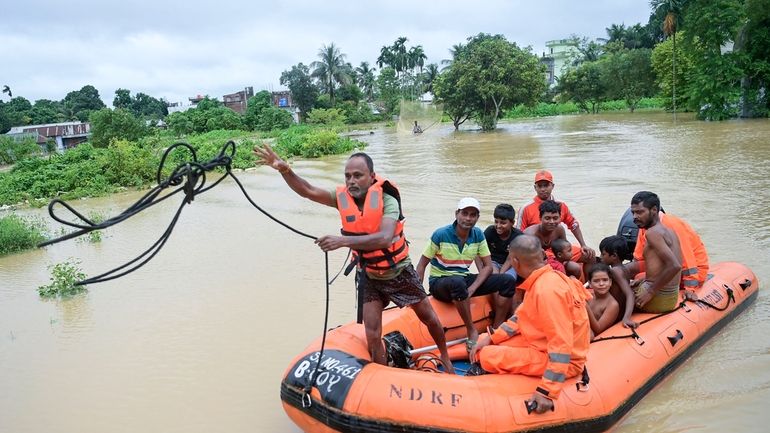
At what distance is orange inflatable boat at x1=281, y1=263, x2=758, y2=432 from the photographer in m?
2.96

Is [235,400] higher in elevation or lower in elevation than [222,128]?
lower

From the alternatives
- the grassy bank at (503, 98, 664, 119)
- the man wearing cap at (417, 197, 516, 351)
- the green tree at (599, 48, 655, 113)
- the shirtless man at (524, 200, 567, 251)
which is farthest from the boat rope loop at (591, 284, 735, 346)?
the grassy bank at (503, 98, 664, 119)

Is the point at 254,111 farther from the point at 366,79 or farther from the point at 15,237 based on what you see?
the point at 15,237

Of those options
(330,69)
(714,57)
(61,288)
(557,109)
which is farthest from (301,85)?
(61,288)

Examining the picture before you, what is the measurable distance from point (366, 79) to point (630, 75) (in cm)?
2531

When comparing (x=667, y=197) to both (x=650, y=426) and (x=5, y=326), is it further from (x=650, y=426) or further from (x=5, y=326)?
(x=5, y=326)

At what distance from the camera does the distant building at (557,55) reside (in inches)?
2436

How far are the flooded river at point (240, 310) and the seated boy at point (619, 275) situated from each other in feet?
1.86

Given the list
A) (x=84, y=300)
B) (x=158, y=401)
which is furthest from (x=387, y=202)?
(x=84, y=300)

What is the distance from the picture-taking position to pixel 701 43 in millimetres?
23391

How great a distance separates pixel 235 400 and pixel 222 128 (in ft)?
119

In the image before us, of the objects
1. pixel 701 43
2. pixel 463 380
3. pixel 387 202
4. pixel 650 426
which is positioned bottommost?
pixel 650 426

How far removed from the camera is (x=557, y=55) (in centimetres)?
6266

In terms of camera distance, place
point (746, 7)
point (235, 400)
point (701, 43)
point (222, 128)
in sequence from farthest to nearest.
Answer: point (222, 128) < point (701, 43) < point (746, 7) < point (235, 400)
